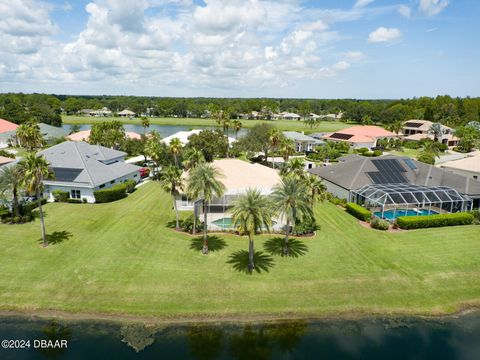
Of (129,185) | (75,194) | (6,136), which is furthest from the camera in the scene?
(6,136)

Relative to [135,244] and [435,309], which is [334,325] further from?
[135,244]

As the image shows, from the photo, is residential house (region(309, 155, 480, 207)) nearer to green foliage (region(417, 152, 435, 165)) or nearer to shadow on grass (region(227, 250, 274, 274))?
shadow on grass (region(227, 250, 274, 274))

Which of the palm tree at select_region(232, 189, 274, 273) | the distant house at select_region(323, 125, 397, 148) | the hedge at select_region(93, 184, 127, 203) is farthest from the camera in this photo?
the distant house at select_region(323, 125, 397, 148)

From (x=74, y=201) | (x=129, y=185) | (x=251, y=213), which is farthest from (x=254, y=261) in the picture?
(x=74, y=201)

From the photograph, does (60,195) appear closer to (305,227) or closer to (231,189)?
(231,189)

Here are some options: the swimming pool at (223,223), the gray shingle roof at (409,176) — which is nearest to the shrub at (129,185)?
the swimming pool at (223,223)

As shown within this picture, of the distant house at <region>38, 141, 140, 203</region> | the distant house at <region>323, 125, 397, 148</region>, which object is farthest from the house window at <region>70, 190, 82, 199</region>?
the distant house at <region>323, 125, 397, 148</region>
